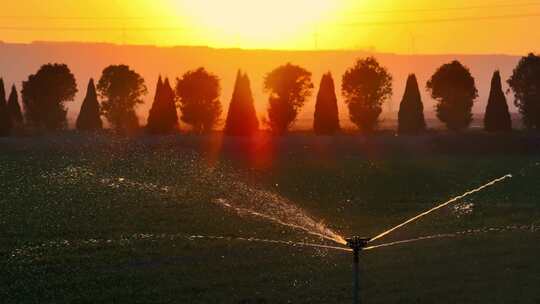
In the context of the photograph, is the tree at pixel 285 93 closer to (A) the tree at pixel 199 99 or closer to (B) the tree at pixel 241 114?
(A) the tree at pixel 199 99

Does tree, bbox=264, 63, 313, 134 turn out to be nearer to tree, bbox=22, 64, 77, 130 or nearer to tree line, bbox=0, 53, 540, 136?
tree line, bbox=0, 53, 540, 136

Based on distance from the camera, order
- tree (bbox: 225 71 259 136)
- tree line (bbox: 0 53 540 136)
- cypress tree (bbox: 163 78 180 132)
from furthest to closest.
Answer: cypress tree (bbox: 163 78 180 132), tree line (bbox: 0 53 540 136), tree (bbox: 225 71 259 136)

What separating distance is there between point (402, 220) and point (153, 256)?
1077 cm

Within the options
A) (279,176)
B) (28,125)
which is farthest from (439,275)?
(28,125)

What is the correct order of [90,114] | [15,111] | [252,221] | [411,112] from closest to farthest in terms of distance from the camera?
[252,221], [411,112], [90,114], [15,111]

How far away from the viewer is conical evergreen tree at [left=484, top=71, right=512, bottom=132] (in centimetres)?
6738

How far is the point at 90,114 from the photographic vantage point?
237ft

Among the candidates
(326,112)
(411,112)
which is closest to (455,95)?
(411,112)

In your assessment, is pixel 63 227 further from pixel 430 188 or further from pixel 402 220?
pixel 430 188

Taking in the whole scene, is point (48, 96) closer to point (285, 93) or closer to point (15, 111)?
point (15, 111)

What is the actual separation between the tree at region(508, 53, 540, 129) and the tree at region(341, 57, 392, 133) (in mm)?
9192

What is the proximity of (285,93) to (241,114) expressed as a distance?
26.4 ft

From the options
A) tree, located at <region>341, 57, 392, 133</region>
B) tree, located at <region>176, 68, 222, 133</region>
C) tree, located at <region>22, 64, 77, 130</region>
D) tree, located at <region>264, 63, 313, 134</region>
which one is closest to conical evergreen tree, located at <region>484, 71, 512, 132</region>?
tree, located at <region>341, 57, 392, 133</region>

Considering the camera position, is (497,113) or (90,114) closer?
(497,113)
